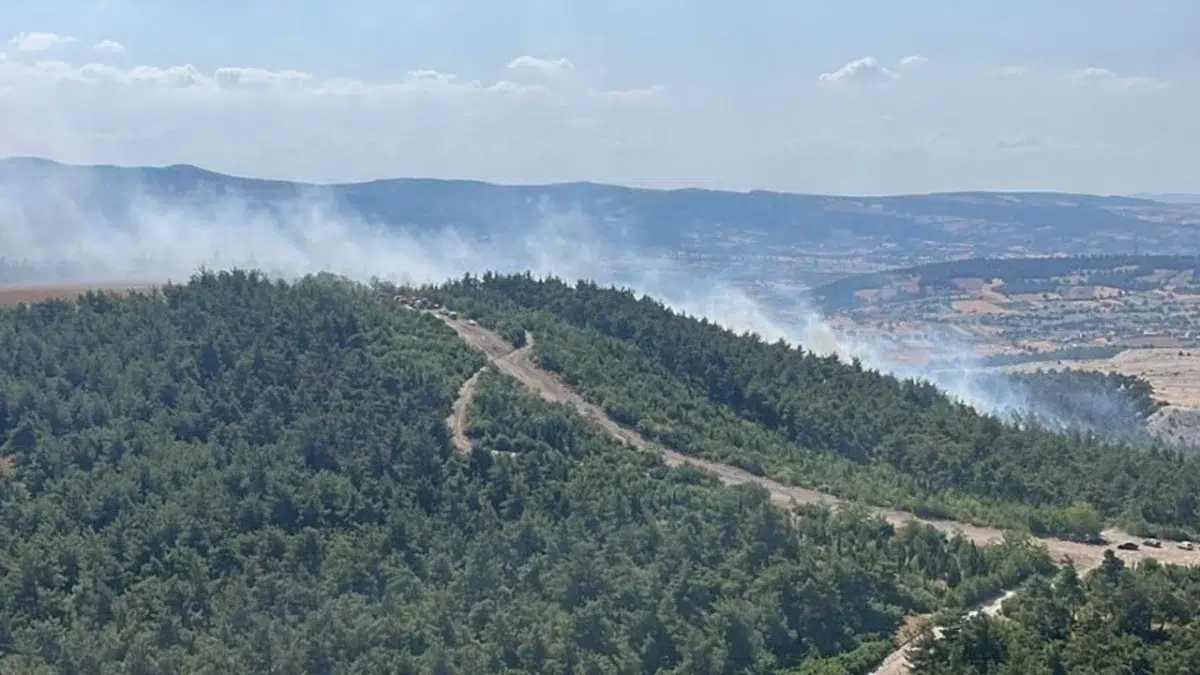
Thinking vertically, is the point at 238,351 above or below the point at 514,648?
above

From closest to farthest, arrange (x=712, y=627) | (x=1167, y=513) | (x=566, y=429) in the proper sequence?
(x=712, y=627), (x=1167, y=513), (x=566, y=429)

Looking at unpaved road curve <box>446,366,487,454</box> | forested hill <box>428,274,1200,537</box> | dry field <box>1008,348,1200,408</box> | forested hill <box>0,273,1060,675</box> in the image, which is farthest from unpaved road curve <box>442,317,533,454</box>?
dry field <box>1008,348,1200,408</box>

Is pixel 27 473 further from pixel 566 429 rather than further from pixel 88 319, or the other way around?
pixel 566 429

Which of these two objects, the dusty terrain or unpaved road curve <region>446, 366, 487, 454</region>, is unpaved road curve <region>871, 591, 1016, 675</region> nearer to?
the dusty terrain

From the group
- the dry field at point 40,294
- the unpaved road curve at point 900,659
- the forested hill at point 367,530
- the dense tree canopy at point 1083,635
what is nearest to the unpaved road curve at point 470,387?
the forested hill at point 367,530

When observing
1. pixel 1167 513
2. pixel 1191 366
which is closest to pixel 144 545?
pixel 1167 513

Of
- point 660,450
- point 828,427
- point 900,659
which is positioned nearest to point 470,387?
Answer: point 660,450

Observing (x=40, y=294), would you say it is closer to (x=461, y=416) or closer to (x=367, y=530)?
(x=461, y=416)
